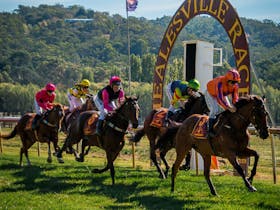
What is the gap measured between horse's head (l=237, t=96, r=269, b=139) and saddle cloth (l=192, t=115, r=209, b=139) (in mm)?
956

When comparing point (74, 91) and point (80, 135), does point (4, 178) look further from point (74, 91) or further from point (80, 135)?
point (74, 91)

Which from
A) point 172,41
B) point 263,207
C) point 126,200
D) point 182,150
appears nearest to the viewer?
point 263,207

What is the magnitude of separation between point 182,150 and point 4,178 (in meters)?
4.34

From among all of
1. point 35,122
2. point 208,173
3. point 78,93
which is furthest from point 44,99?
point 208,173

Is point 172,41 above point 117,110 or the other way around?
above

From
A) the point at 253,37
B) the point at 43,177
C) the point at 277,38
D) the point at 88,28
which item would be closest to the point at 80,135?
the point at 43,177

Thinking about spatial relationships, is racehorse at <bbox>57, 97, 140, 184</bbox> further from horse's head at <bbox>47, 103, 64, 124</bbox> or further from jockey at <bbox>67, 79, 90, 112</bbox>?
jockey at <bbox>67, 79, 90, 112</bbox>

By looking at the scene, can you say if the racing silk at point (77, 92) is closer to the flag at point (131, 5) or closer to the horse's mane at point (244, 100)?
the flag at point (131, 5)

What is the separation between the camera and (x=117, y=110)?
37.1 feet

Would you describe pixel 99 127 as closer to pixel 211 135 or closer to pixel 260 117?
pixel 211 135

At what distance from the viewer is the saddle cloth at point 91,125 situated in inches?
483

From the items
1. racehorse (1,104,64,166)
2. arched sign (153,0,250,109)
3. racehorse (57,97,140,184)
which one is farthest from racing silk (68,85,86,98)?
racehorse (57,97,140,184)

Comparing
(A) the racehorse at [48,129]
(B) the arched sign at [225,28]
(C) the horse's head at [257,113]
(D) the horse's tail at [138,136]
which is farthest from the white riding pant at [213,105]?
(A) the racehorse at [48,129]

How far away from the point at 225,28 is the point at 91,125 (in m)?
4.18
